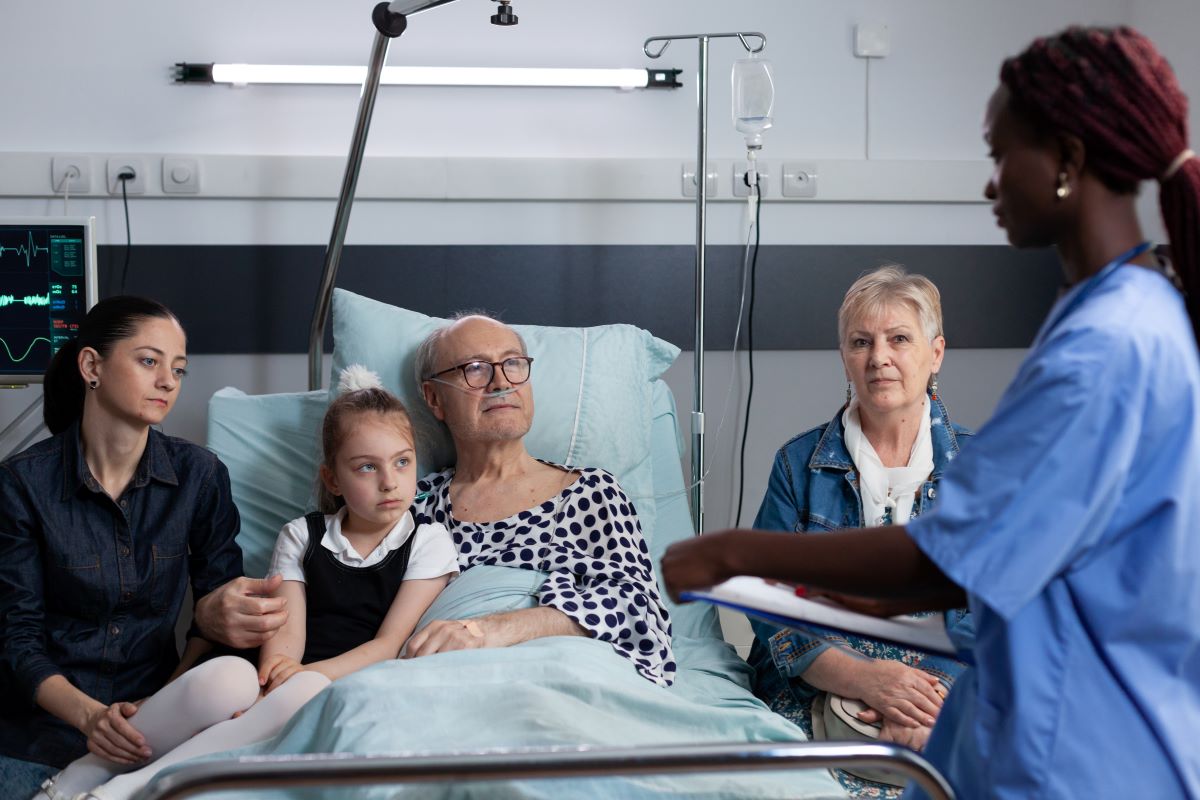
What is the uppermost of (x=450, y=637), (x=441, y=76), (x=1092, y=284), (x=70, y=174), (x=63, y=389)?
(x=441, y=76)

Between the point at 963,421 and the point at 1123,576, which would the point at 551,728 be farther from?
the point at 963,421

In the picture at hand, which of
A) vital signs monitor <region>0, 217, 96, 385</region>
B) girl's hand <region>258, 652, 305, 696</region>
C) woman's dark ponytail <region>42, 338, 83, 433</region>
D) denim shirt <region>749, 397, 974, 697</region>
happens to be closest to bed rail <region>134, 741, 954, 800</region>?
girl's hand <region>258, 652, 305, 696</region>

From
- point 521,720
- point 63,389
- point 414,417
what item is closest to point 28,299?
point 63,389

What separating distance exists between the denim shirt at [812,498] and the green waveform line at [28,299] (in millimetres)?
1673

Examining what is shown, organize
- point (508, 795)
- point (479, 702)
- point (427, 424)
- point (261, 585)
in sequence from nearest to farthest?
point (508, 795) < point (479, 702) < point (261, 585) < point (427, 424)

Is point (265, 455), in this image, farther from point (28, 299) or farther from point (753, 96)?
point (753, 96)

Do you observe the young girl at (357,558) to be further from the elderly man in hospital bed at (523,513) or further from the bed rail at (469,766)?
the bed rail at (469,766)

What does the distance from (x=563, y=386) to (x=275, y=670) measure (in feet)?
2.99

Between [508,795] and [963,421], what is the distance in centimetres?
231

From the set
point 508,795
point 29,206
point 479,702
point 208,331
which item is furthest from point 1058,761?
point 29,206

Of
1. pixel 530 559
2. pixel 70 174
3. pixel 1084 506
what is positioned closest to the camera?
pixel 1084 506

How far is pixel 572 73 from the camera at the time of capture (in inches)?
119

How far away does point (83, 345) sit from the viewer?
2068mm

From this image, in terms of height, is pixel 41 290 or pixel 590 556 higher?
pixel 41 290
